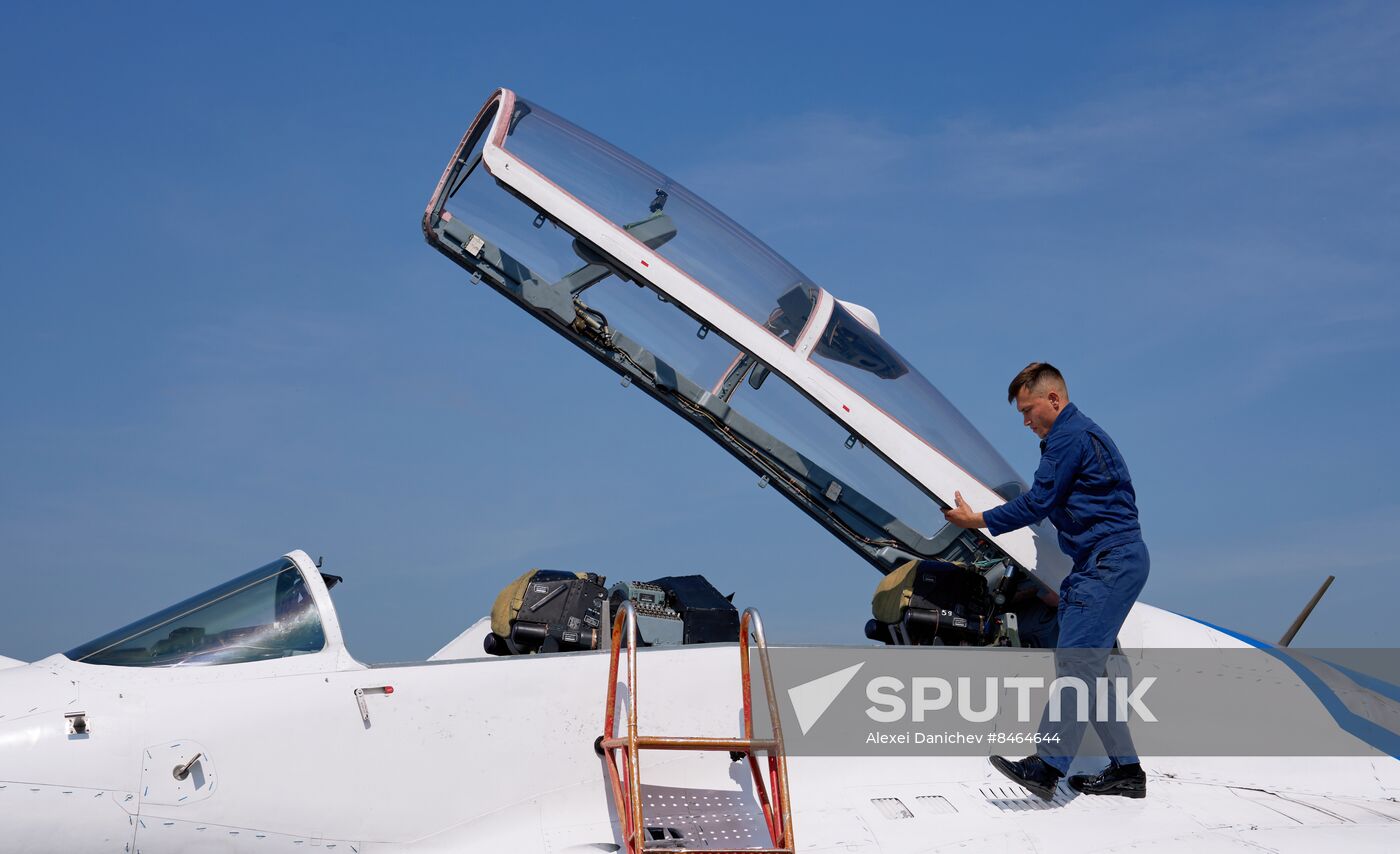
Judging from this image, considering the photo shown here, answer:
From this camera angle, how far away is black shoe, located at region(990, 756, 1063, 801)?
6.09 m

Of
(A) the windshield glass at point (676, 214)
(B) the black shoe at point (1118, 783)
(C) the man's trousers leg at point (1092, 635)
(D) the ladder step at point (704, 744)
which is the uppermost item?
(A) the windshield glass at point (676, 214)

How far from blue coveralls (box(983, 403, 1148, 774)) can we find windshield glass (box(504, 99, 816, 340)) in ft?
5.64

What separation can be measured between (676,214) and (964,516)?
255 centimetres

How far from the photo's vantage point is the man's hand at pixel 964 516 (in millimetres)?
6559

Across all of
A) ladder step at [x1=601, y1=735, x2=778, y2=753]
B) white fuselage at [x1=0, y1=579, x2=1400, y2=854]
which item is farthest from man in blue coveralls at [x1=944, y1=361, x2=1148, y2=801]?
ladder step at [x1=601, y1=735, x2=778, y2=753]

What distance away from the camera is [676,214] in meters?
7.57

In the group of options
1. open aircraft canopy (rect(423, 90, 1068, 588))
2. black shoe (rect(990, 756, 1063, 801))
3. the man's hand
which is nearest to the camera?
Result: black shoe (rect(990, 756, 1063, 801))

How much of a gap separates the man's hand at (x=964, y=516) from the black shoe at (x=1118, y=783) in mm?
1373

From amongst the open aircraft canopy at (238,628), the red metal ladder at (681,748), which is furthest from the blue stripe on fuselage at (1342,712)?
the open aircraft canopy at (238,628)

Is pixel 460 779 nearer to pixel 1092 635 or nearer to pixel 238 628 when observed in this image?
pixel 238 628

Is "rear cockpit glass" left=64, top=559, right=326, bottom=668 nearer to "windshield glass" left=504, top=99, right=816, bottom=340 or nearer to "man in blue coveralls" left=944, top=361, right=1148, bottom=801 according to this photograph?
"windshield glass" left=504, top=99, right=816, bottom=340

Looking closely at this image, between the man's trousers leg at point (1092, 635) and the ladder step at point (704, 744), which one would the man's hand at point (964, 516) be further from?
the ladder step at point (704, 744)

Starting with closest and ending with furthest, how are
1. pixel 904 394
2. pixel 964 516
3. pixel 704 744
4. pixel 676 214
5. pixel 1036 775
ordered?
pixel 704 744, pixel 1036 775, pixel 964 516, pixel 904 394, pixel 676 214

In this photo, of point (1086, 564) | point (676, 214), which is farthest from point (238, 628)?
point (1086, 564)
